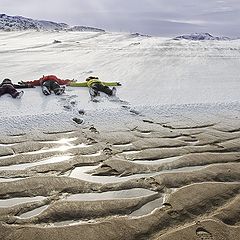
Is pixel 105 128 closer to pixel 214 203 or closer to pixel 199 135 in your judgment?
pixel 199 135

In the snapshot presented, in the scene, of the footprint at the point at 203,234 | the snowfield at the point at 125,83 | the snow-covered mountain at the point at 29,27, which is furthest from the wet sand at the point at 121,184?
the snow-covered mountain at the point at 29,27

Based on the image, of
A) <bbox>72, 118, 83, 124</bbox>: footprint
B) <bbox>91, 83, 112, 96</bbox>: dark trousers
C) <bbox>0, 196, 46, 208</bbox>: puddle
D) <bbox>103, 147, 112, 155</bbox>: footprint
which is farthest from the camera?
<bbox>91, 83, 112, 96</bbox>: dark trousers

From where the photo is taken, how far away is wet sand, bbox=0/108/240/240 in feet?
13.2

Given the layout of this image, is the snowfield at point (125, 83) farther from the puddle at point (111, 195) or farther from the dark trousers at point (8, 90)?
the puddle at point (111, 195)

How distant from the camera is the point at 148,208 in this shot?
14.7 feet

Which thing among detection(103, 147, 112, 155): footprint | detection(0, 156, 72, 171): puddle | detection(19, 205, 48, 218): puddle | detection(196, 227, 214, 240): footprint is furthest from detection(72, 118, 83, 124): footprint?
detection(196, 227, 214, 240): footprint

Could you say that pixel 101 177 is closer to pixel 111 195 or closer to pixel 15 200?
pixel 111 195

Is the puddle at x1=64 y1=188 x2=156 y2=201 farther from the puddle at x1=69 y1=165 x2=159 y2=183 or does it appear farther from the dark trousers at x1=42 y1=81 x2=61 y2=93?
the dark trousers at x1=42 y1=81 x2=61 y2=93

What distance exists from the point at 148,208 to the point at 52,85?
6989mm

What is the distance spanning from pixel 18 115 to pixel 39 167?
3.01 metres

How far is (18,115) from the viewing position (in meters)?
8.20

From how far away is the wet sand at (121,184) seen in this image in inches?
159

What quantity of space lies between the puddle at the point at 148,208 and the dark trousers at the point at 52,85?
645 cm

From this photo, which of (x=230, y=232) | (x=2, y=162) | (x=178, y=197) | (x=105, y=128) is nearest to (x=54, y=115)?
(x=105, y=128)
